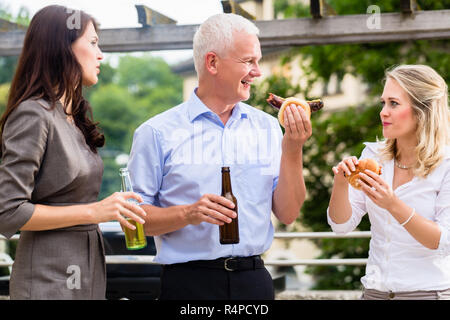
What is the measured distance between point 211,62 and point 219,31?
144 millimetres

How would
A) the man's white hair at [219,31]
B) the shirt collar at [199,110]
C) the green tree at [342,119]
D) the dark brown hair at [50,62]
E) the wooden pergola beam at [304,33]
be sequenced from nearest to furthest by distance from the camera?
the dark brown hair at [50,62]
the man's white hair at [219,31]
the shirt collar at [199,110]
the wooden pergola beam at [304,33]
the green tree at [342,119]

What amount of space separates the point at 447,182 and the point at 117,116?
65.9 m

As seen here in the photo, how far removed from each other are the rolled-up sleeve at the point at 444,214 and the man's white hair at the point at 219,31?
1088mm

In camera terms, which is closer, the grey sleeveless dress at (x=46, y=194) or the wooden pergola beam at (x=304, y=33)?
the grey sleeveless dress at (x=46, y=194)

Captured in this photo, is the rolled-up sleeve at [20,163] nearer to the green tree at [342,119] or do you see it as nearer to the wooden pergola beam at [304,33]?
the wooden pergola beam at [304,33]

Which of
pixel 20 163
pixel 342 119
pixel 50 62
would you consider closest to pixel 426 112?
pixel 50 62

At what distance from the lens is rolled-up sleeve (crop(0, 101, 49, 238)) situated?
212 centimetres

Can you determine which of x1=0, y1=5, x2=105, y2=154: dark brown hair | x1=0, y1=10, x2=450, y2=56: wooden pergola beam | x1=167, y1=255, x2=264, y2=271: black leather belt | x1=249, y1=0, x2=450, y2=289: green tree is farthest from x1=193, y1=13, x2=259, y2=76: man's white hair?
x1=249, y1=0, x2=450, y2=289: green tree

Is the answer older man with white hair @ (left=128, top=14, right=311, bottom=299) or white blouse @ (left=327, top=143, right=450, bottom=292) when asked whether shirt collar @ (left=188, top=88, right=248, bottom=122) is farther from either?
white blouse @ (left=327, top=143, right=450, bottom=292)

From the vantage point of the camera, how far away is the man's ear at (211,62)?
2.83 meters

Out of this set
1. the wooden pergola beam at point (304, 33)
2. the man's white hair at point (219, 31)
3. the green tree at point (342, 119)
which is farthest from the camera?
the green tree at point (342, 119)

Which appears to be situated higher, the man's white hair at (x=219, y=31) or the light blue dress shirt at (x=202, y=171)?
the man's white hair at (x=219, y=31)

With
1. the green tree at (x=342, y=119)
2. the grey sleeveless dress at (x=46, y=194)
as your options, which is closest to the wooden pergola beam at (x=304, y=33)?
the grey sleeveless dress at (x=46, y=194)
